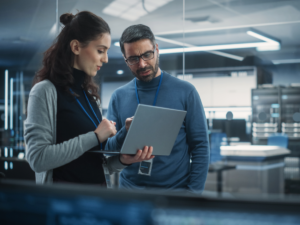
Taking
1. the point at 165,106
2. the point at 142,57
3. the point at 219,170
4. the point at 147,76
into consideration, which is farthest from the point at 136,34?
the point at 219,170

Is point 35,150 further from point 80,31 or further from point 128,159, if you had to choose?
point 80,31

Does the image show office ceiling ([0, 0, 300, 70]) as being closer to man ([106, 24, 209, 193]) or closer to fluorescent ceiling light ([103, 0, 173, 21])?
fluorescent ceiling light ([103, 0, 173, 21])

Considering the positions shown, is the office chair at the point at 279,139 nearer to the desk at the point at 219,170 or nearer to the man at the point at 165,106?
the desk at the point at 219,170

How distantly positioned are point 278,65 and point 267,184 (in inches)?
53.1

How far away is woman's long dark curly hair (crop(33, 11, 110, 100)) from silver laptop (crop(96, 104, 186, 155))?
12.2 inches

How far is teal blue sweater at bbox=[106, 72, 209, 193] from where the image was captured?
60.9 inches

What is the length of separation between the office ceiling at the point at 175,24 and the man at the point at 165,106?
1928 mm

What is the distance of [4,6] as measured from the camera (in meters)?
3.35

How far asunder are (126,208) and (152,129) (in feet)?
2.62

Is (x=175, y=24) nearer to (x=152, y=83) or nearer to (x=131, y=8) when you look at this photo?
(x=131, y=8)

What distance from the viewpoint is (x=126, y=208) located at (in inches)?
17.3

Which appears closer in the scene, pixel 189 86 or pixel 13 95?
pixel 189 86

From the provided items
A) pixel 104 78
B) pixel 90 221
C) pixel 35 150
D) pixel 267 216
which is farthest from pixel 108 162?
pixel 104 78

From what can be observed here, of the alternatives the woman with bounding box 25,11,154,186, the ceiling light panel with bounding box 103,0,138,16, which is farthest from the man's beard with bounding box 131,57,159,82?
the ceiling light panel with bounding box 103,0,138,16
